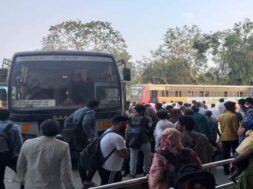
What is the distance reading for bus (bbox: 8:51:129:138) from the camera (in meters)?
11.2

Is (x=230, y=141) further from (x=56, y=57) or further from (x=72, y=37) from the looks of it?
(x=72, y=37)

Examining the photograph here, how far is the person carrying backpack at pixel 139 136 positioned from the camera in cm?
1034

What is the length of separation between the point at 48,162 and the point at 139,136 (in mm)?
4924

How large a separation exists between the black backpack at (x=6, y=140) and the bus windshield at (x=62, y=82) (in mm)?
3783

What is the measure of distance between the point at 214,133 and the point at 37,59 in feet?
14.9

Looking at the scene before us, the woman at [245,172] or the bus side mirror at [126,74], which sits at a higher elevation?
the bus side mirror at [126,74]

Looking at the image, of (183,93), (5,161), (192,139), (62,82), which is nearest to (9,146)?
(5,161)

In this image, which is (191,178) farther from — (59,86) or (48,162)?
(59,86)

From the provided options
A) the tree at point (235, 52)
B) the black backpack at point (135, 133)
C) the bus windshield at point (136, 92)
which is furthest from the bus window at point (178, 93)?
the black backpack at point (135, 133)

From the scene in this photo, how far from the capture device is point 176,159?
482 centimetres

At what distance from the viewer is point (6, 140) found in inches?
292

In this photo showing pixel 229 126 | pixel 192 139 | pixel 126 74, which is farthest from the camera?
pixel 126 74

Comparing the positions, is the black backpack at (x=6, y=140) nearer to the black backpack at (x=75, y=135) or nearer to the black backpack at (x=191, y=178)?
the black backpack at (x=75, y=135)

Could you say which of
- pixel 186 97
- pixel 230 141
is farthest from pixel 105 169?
pixel 186 97
